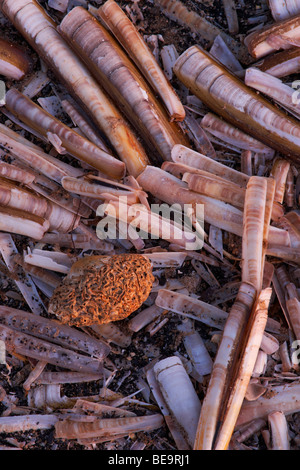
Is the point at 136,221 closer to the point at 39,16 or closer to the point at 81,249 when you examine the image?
the point at 81,249

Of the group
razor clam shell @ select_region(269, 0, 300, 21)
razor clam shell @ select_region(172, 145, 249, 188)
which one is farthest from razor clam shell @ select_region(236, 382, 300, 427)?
razor clam shell @ select_region(269, 0, 300, 21)

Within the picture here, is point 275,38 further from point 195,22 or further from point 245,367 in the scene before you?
point 245,367

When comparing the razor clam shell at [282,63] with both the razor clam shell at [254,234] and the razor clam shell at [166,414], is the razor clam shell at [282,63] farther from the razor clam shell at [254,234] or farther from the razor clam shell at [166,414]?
the razor clam shell at [166,414]

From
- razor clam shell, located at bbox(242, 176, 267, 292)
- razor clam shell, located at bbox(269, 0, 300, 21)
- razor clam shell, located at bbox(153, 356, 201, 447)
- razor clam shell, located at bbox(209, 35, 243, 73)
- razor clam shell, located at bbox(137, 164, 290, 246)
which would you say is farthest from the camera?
razor clam shell, located at bbox(209, 35, 243, 73)

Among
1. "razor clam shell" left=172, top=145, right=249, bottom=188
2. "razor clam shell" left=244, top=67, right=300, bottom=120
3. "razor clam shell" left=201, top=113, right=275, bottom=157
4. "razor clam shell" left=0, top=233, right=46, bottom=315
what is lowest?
"razor clam shell" left=0, top=233, right=46, bottom=315

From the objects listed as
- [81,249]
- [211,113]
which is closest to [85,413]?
[81,249]

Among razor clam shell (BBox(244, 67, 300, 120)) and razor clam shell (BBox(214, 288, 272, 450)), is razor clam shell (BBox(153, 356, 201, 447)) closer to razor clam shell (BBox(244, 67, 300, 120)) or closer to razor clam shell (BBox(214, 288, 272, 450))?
razor clam shell (BBox(214, 288, 272, 450))

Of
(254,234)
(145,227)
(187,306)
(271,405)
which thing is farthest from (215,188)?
(271,405)
